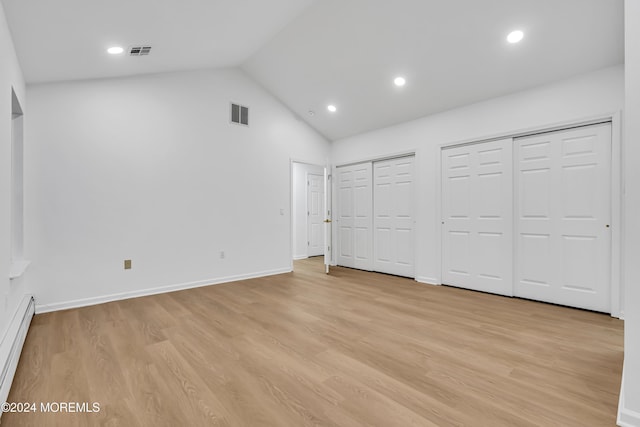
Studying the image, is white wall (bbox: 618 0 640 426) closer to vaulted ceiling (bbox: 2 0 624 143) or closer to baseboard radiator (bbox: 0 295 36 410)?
vaulted ceiling (bbox: 2 0 624 143)

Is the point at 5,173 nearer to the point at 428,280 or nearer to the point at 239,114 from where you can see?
the point at 239,114

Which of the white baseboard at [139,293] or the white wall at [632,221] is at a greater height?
the white wall at [632,221]

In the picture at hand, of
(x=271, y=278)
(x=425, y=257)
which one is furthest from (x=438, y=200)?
(x=271, y=278)

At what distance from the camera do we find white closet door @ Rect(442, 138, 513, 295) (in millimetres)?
3801

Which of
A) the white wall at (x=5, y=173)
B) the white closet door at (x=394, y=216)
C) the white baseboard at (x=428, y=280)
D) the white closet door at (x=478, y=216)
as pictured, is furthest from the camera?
the white closet door at (x=394, y=216)

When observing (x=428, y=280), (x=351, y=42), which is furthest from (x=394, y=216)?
(x=351, y=42)

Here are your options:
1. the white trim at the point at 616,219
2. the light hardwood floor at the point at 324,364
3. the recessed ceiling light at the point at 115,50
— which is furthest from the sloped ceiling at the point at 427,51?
the light hardwood floor at the point at 324,364

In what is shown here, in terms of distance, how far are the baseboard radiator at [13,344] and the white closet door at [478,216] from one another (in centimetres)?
439

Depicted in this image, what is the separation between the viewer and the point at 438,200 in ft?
14.4

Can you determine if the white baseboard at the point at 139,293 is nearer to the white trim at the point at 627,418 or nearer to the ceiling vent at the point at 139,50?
the ceiling vent at the point at 139,50

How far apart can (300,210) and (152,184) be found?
3.66m

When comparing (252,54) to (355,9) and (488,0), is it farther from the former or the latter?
(488,0)

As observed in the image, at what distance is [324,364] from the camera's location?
2100 millimetres

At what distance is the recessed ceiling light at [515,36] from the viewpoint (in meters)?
2.98
